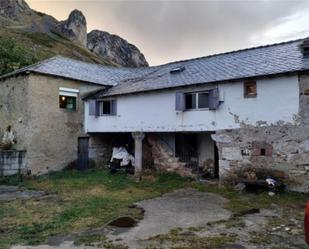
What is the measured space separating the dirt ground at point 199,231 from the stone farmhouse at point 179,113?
316 centimetres

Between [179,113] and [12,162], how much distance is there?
9215mm

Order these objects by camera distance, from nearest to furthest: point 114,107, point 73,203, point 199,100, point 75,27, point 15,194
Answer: point 73,203 → point 15,194 → point 199,100 → point 114,107 → point 75,27

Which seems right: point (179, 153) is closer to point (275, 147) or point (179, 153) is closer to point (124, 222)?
point (275, 147)

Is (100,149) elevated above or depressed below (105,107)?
below

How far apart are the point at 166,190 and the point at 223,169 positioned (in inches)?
105

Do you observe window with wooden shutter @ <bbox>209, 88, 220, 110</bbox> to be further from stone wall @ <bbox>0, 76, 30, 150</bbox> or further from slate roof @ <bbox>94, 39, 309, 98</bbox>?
stone wall @ <bbox>0, 76, 30, 150</bbox>

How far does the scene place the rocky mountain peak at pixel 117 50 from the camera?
81.7 metres

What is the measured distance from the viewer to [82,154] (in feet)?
66.7

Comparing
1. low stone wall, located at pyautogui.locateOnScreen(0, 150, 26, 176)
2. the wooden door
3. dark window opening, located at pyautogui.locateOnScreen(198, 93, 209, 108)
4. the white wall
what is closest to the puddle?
the white wall

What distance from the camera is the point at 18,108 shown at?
18.6 metres

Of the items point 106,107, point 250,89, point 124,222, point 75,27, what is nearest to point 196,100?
point 250,89

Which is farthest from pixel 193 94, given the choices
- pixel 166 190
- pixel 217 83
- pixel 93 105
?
pixel 93 105

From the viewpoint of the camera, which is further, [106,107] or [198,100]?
[106,107]

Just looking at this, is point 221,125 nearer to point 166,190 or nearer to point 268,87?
point 268,87
